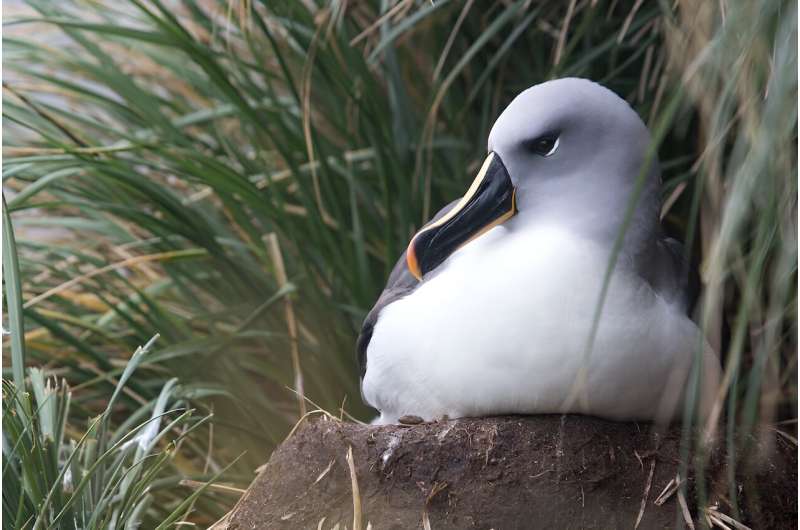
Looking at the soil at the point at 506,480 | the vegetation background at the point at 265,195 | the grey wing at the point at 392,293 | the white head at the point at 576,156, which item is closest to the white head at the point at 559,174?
the white head at the point at 576,156

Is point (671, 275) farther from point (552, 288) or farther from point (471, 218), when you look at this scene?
point (471, 218)

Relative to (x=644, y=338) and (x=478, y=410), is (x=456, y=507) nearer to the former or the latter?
(x=478, y=410)

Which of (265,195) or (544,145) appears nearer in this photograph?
(544,145)

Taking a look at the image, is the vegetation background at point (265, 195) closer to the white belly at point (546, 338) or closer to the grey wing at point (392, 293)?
the grey wing at point (392, 293)

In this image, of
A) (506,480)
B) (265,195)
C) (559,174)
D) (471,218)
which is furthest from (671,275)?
(265,195)

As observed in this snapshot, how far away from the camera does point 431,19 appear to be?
10.6ft

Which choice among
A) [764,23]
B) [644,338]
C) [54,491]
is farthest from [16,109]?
[764,23]

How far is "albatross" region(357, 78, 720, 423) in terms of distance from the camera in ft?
6.03

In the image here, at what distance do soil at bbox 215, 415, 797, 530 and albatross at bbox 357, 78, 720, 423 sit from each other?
57mm

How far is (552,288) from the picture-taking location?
1841 mm

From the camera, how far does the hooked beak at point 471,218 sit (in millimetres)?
1963

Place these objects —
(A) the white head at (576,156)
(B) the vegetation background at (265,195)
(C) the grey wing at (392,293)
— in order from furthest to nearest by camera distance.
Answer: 1. (B) the vegetation background at (265,195)
2. (C) the grey wing at (392,293)
3. (A) the white head at (576,156)

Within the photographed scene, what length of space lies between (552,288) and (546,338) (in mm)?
88

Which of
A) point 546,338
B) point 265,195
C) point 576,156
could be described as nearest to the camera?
point 546,338
